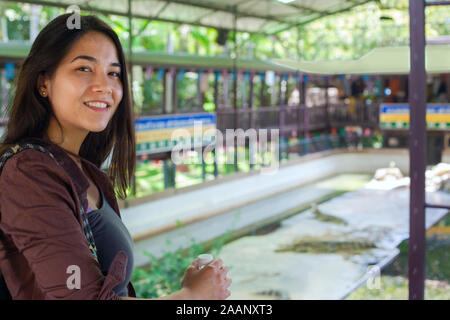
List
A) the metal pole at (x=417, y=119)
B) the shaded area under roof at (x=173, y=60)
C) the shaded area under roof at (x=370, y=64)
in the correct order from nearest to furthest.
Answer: the metal pole at (x=417, y=119) → the shaded area under roof at (x=370, y=64) → the shaded area under roof at (x=173, y=60)

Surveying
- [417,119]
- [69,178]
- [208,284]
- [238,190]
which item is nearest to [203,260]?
[208,284]

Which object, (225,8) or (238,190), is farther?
(225,8)

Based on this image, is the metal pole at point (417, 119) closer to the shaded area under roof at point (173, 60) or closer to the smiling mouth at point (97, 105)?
the smiling mouth at point (97, 105)

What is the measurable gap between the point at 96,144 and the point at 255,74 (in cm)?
1783

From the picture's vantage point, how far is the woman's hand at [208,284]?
3.69 ft

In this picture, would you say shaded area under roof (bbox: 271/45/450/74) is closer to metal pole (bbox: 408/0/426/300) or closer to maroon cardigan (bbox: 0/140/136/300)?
metal pole (bbox: 408/0/426/300)

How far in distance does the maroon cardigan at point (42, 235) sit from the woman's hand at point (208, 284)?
132mm

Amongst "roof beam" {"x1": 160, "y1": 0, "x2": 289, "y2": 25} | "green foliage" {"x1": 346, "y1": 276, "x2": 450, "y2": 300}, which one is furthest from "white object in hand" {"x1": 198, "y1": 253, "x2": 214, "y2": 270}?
"roof beam" {"x1": 160, "y1": 0, "x2": 289, "y2": 25}

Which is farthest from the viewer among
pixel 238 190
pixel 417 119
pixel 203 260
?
pixel 238 190

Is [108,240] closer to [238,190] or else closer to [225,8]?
[238,190]

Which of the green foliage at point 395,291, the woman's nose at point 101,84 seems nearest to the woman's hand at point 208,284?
the woman's nose at point 101,84

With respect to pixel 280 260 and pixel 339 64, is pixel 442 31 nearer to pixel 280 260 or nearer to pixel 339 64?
pixel 280 260

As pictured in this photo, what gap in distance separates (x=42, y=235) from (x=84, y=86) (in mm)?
346

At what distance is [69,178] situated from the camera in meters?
1.08
